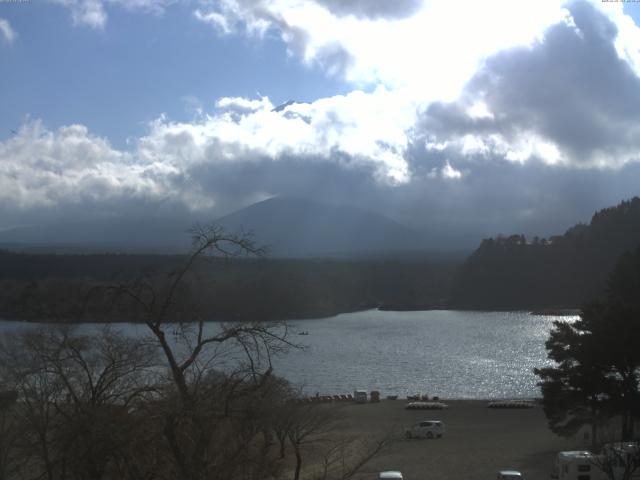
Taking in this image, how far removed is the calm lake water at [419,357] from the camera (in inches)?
1081

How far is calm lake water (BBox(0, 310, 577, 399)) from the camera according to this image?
27.5 metres

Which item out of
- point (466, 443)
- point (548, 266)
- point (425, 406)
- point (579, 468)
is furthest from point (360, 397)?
point (548, 266)

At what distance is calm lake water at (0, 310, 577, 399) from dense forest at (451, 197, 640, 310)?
11.5 metres

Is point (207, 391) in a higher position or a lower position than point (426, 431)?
higher

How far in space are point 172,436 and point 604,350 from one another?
11.6 m

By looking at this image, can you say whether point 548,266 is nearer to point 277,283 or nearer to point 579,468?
point 277,283

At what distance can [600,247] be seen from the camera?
6562 centimetres

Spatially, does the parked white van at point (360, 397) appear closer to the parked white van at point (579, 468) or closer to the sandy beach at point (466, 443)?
the sandy beach at point (466, 443)

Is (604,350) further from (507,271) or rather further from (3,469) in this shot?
(507,271)

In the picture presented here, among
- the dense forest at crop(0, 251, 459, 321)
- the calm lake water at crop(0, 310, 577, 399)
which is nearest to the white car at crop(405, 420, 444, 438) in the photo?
the calm lake water at crop(0, 310, 577, 399)

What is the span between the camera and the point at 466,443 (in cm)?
1641

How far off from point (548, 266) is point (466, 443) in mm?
57252

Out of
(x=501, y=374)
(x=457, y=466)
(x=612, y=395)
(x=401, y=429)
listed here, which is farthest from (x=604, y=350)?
(x=501, y=374)

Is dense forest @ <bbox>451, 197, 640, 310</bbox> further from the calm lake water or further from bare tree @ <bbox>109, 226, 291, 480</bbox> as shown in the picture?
bare tree @ <bbox>109, 226, 291, 480</bbox>
